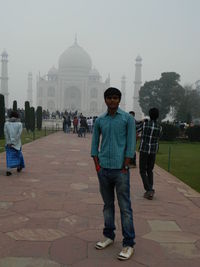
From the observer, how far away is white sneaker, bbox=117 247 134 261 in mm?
3111

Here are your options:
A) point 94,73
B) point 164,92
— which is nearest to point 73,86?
point 94,73

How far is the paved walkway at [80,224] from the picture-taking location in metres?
3.12

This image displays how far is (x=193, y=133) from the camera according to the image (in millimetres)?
20156

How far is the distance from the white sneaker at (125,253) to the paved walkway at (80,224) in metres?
0.05

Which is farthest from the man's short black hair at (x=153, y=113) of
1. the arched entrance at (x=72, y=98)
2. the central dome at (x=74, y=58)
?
the arched entrance at (x=72, y=98)

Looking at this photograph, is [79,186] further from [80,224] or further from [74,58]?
[74,58]

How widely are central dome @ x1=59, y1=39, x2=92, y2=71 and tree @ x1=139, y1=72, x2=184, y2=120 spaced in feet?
60.5

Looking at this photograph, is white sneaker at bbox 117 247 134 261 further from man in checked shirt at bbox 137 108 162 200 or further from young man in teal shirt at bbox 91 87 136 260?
man in checked shirt at bbox 137 108 162 200

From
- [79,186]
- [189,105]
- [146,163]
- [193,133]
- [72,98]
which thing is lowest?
[79,186]

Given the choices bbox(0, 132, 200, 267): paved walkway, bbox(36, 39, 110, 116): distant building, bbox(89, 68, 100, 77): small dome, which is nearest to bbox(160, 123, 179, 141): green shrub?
bbox(0, 132, 200, 267): paved walkway

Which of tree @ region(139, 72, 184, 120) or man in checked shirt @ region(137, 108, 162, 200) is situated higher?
tree @ region(139, 72, 184, 120)

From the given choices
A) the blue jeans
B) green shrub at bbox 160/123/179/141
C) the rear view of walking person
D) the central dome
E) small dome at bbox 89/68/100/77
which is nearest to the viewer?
the blue jeans

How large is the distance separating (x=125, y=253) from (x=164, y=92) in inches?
1767

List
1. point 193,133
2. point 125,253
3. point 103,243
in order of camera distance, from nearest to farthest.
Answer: point 125,253, point 103,243, point 193,133
